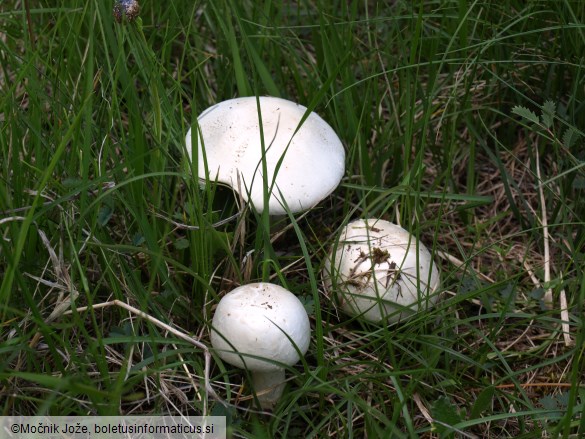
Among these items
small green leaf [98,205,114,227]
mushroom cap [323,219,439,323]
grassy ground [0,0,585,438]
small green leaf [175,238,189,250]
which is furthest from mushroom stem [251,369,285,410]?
small green leaf [98,205,114,227]

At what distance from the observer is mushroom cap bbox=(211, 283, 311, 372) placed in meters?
1.75

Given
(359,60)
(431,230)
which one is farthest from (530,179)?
(359,60)

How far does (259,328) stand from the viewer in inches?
68.6

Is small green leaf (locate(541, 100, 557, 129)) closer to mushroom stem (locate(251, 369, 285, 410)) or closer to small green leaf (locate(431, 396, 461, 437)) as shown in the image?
small green leaf (locate(431, 396, 461, 437))

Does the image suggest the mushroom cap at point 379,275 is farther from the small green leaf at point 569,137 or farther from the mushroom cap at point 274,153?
the small green leaf at point 569,137

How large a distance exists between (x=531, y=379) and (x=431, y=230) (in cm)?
A: 64

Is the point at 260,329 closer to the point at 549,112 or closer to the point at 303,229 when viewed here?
the point at 303,229

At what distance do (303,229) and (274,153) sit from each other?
1.44 ft

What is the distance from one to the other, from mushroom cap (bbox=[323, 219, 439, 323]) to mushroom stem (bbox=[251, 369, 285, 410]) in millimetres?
299

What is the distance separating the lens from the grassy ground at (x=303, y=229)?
179cm

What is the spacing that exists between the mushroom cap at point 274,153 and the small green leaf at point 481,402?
0.75 meters

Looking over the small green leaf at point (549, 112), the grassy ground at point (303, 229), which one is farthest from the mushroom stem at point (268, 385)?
the small green leaf at point (549, 112)

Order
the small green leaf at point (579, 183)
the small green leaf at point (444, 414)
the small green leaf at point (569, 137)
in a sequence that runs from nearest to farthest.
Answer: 1. the small green leaf at point (444, 414)
2. the small green leaf at point (569, 137)
3. the small green leaf at point (579, 183)

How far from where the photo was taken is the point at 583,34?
233cm
